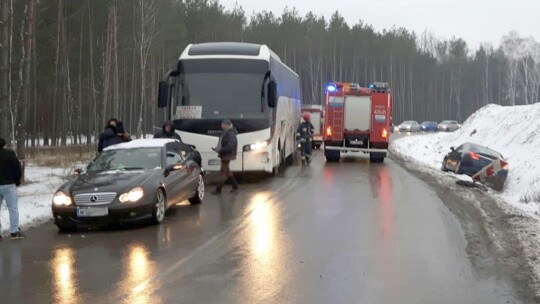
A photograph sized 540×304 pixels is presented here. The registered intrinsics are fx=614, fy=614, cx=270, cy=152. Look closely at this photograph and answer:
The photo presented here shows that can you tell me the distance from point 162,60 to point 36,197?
41645mm

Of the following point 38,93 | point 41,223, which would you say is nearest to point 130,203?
point 41,223

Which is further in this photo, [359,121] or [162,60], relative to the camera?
[162,60]

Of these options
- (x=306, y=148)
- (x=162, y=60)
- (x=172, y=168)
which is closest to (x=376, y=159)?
(x=306, y=148)

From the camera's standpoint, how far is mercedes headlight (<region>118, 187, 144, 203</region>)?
34.9 feet

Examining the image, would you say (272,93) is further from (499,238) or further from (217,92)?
(499,238)

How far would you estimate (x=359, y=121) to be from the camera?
2589 cm

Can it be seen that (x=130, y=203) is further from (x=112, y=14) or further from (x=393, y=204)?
(x=112, y=14)

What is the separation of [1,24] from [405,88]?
91.2 m

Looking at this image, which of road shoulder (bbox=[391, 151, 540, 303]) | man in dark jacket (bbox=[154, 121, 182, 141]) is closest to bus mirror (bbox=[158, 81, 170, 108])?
man in dark jacket (bbox=[154, 121, 182, 141])

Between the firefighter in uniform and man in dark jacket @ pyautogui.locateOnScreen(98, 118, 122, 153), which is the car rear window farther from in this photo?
the firefighter in uniform

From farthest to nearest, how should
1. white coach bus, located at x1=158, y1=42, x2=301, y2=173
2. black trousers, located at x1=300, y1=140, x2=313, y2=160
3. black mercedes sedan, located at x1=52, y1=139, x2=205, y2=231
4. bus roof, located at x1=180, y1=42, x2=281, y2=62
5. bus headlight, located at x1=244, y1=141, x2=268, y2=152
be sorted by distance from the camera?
black trousers, located at x1=300, y1=140, x2=313, y2=160 → bus roof, located at x1=180, y1=42, x2=281, y2=62 → bus headlight, located at x1=244, y1=141, x2=268, y2=152 → white coach bus, located at x1=158, y1=42, x2=301, y2=173 → black mercedes sedan, located at x1=52, y1=139, x2=205, y2=231

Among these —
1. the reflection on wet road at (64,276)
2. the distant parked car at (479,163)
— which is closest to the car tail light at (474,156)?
the distant parked car at (479,163)

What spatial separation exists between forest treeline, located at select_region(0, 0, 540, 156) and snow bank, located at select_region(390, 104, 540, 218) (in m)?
16.3

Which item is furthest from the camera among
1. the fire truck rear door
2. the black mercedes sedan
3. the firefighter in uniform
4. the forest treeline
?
the forest treeline
